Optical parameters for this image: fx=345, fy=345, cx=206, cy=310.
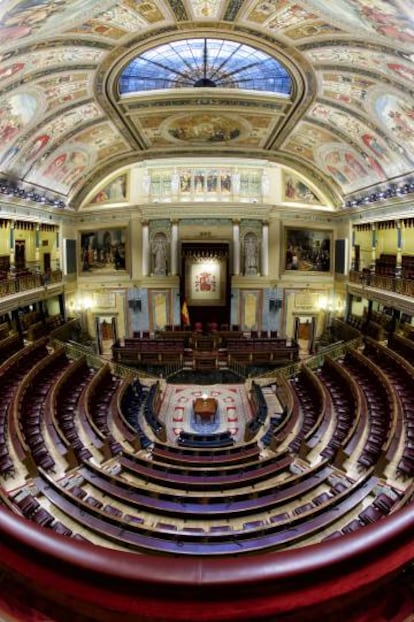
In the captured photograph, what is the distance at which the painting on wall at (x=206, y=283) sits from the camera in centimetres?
2042

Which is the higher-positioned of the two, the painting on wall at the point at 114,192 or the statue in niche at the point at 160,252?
the painting on wall at the point at 114,192

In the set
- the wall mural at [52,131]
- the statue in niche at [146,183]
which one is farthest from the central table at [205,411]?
the statue in niche at [146,183]

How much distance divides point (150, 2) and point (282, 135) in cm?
1014

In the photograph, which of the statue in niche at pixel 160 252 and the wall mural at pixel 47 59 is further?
the statue in niche at pixel 160 252

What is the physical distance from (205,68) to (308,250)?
12.2 m

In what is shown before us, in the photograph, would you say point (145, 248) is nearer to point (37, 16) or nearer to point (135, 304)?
point (135, 304)

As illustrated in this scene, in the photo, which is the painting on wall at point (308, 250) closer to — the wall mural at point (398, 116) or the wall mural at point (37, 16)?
the wall mural at point (398, 116)

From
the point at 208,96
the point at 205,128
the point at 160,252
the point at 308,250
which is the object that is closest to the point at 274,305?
the point at 308,250

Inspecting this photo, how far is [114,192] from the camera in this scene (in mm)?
21109

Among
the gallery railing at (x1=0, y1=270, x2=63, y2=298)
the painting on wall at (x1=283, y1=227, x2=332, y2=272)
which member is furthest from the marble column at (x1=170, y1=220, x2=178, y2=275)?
the painting on wall at (x1=283, y1=227, x2=332, y2=272)

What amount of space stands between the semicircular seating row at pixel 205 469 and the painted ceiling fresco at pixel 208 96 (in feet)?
30.5

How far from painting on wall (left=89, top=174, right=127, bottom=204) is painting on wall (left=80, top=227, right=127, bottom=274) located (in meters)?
1.82

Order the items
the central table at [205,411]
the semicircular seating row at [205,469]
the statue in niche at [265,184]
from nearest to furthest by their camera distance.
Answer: the semicircular seating row at [205,469] → the central table at [205,411] → the statue in niche at [265,184]

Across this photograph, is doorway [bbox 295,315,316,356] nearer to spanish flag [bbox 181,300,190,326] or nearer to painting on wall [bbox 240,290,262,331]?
painting on wall [bbox 240,290,262,331]
